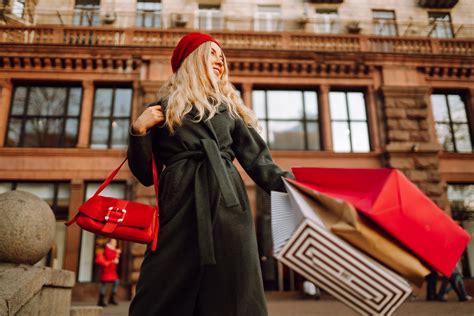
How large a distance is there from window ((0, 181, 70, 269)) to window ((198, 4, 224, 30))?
9373 mm

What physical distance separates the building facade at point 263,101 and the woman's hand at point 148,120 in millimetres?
12279

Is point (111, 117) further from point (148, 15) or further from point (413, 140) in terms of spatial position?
point (413, 140)

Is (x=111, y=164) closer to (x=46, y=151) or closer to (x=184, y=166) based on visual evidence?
(x=46, y=151)

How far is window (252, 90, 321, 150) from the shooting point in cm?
1650

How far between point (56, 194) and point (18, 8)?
9.09 m

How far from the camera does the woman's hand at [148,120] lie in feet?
8.03

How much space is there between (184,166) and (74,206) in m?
13.7

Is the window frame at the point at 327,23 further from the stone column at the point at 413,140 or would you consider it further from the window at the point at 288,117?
the stone column at the point at 413,140

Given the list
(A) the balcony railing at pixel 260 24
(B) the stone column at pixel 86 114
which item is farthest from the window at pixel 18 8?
(B) the stone column at pixel 86 114

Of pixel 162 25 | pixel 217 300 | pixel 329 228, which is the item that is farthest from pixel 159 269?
pixel 162 25

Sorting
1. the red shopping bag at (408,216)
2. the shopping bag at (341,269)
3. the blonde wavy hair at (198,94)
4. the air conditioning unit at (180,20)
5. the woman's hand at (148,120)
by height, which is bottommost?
the shopping bag at (341,269)

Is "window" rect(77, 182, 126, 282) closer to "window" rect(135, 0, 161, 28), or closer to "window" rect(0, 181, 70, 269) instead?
"window" rect(0, 181, 70, 269)

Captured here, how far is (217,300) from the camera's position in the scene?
6.99 ft

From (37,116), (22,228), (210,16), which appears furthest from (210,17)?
(22,228)
